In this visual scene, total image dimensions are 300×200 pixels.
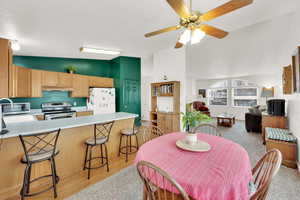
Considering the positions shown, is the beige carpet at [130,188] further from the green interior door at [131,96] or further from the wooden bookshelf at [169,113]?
the green interior door at [131,96]

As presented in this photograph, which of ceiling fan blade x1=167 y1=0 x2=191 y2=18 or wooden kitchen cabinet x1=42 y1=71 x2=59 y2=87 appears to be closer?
ceiling fan blade x1=167 y1=0 x2=191 y2=18

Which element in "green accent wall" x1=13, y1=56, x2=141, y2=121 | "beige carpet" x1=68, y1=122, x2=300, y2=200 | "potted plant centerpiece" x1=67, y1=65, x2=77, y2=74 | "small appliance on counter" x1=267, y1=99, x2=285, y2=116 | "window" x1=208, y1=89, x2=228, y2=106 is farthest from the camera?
"window" x1=208, y1=89, x2=228, y2=106

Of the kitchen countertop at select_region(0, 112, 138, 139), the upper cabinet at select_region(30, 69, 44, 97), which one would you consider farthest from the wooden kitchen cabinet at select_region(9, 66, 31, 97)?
the kitchen countertop at select_region(0, 112, 138, 139)

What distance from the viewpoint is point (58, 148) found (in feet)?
6.76

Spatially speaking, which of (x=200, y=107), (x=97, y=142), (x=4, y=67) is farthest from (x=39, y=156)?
(x=200, y=107)

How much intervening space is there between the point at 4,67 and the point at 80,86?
112 inches

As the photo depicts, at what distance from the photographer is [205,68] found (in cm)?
630

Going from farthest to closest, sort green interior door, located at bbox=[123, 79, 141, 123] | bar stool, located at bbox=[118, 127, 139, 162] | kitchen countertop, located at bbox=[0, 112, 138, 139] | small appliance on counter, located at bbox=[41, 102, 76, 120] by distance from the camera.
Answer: green interior door, located at bbox=[123, 79, 141, 123] < small appliance on counter, located at bbox=[41, 102, 76, 120] < bar stool, located at bbox=[118, 127, 139, 162] < kitchen countertop, located at bbox=[0, 112, 138, 139]

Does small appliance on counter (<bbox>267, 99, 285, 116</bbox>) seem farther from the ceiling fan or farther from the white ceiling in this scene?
the ceiling fan

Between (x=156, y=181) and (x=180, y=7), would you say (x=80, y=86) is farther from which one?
(x=156, y=181)

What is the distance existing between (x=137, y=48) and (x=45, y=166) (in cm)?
348

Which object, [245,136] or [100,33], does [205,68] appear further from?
[100,33]

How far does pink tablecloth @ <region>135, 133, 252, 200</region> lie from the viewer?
2.91 feet

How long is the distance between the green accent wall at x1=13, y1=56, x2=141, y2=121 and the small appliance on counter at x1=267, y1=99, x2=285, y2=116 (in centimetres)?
423
